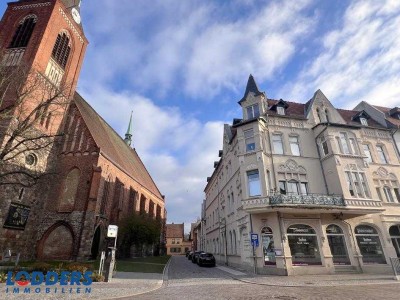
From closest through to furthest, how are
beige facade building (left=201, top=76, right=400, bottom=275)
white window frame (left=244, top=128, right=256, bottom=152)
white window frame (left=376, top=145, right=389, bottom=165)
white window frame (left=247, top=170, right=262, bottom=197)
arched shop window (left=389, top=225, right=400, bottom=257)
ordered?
beige facade building (left=201, top=76, right=400, bottom=275)
white window frame (left=247, top=170, right=262, bottom=197)
arched shop window (left=389, top=225, right=400, bottom=257)
white window frame (left=244, top=128, right=256, bottom=152)
white window frame (left=376, top=145, right=389, bottom=165)

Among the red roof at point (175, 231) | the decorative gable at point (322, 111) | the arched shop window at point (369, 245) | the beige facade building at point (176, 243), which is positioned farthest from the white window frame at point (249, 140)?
the red roof at point (175, 231)

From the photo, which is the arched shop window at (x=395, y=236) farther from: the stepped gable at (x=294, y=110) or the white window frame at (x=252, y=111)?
the white window frame at (x=252, y=111)

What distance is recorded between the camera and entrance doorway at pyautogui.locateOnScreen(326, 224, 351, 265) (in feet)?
63.0

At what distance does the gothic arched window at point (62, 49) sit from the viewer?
32094 mm

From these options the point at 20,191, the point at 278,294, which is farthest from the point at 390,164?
the point at 20,191

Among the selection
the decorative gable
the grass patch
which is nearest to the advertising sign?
the grass patch

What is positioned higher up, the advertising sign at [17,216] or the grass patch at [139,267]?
the advertising sign at [17,216]

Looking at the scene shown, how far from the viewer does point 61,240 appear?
25.2 meters

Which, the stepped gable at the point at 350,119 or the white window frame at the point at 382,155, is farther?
the stepped gable at the point at 350,119

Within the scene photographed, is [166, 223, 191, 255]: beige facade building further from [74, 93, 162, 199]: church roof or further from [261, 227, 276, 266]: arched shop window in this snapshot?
[261, 227, 276, 266]: arched shop window

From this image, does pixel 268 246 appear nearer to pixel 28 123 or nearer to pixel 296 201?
pixel 296 201

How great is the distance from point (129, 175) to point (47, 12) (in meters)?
24.9
